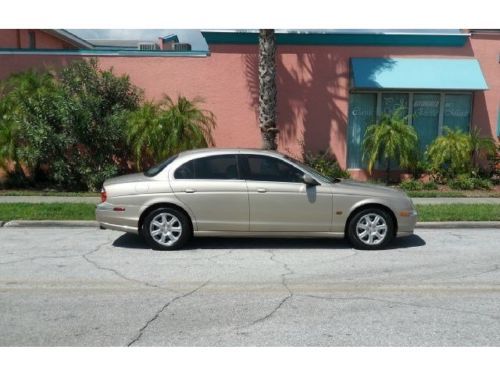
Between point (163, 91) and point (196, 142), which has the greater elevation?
point (163, 91)

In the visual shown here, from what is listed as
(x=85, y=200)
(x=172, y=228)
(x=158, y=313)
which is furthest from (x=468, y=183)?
(x=158, y=313)

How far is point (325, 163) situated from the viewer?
13.8 metres

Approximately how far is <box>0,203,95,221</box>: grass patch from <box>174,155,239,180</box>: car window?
2.85 metres

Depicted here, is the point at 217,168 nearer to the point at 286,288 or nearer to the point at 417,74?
the point at 286,288

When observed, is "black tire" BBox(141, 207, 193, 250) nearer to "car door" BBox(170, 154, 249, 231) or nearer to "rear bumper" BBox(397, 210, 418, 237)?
"car door" BBox(170, 154, 249, 231)

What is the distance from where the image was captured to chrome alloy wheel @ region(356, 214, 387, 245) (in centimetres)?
769

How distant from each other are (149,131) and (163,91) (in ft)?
6.83

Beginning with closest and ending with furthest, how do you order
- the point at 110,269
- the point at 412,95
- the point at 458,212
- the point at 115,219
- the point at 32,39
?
the point at 110,269 → the point at 115,219 → the point at 458,212 → the point at 412,95 → the point at 32,39

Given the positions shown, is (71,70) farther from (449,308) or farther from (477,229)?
(449,308)

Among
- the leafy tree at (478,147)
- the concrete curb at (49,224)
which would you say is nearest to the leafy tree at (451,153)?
the leafy tree at (478,147)

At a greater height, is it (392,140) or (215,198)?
(392,140)

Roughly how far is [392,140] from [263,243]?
245 inches
